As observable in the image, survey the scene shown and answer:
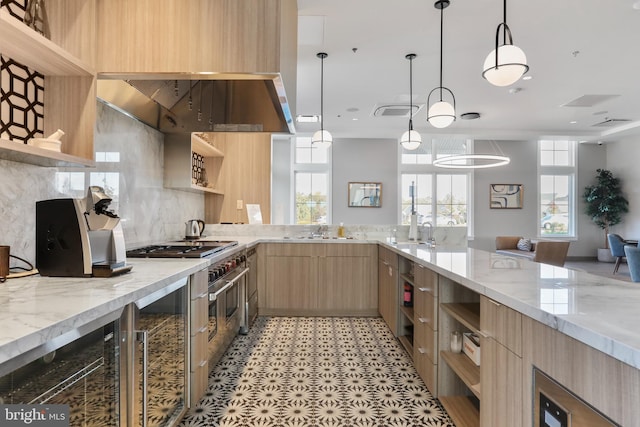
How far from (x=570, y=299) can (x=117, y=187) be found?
2606 millimetres

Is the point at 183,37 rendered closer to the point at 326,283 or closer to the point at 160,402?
the point at 160,402

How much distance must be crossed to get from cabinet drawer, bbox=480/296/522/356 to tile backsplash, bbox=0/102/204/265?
2086 millimetres

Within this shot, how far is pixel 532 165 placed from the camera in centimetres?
934

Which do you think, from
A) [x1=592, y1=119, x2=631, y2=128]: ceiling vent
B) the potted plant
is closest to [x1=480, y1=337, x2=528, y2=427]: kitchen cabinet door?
[x1=592, y1=119, x2=631, y2=128]: ceiling vent

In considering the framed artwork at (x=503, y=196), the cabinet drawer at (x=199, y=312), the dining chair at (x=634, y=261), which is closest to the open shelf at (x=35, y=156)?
the cabinet drawer at (x=199, y=312)

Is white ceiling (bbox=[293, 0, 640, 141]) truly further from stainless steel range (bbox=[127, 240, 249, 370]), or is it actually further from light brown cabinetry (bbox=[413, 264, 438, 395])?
light brown cabinetry (bbox=[413, 264, 438, 395])

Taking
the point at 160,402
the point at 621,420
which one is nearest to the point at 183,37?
the point at 160,402

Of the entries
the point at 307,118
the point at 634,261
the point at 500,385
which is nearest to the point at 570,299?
the point at 500,385

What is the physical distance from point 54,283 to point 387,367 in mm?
2177

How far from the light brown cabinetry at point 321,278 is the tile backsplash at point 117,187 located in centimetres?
111

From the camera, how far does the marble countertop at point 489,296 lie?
2.65 ft

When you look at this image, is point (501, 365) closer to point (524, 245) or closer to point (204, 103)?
point (204, 103)

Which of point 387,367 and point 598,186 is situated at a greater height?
point 598,186

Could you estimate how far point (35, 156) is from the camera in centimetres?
148
